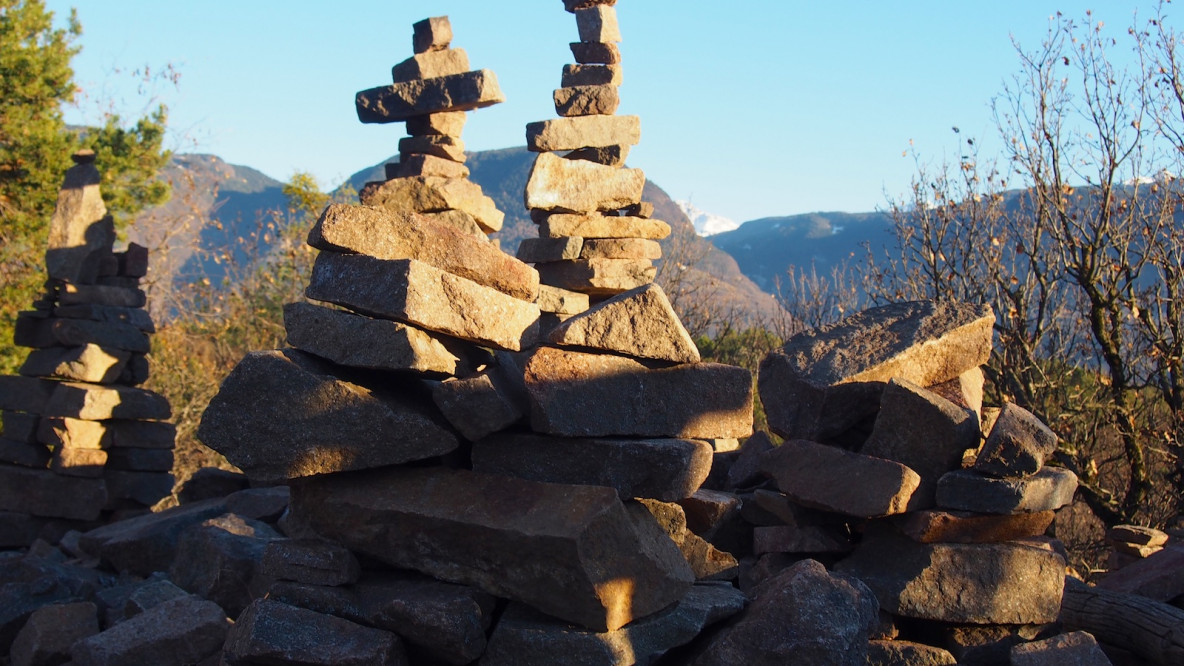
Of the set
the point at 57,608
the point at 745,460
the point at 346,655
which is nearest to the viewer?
the point at 346,655

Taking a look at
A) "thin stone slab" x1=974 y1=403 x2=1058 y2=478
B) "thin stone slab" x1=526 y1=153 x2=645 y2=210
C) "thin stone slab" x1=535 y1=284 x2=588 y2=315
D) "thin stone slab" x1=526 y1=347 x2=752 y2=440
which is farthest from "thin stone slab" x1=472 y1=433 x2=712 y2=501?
"thin stone slab" x1=526 y1=153 x2=645 y2=210

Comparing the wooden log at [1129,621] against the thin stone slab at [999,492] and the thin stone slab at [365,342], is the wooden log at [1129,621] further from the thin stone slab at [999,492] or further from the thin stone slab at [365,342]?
the thin stone slab at [365,342]

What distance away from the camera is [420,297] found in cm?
415

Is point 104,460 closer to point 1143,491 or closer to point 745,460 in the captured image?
point 745,460

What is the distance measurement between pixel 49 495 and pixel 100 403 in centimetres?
95

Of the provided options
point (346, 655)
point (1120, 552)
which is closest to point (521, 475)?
point (346, 655)

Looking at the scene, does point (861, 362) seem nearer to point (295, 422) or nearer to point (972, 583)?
point (972, 583)

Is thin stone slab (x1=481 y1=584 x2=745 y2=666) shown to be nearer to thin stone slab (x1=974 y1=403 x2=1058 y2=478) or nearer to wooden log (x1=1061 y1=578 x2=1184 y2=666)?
thin stone slab (x1=974 y1=403 x2=1058 y2=478)

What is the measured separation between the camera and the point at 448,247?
453cm

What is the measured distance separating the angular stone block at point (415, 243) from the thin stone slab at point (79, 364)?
18.9ft

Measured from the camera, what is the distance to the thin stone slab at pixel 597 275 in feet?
30.3

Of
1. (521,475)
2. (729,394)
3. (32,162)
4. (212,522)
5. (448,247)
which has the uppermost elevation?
(32,162)

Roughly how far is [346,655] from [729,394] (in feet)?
6.74

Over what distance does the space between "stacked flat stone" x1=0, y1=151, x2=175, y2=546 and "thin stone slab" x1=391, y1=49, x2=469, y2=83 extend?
11.3 feet
